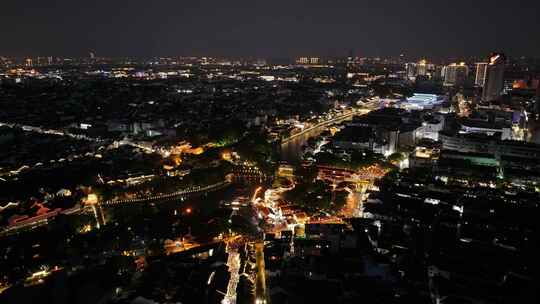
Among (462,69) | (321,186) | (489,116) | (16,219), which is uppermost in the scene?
(462,69)

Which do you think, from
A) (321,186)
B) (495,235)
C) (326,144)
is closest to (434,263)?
(495,235)

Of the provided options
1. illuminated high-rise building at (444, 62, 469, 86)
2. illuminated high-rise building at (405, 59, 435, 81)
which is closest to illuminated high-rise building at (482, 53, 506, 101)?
illuminated high-rise building at (444, 62, 469, 86)

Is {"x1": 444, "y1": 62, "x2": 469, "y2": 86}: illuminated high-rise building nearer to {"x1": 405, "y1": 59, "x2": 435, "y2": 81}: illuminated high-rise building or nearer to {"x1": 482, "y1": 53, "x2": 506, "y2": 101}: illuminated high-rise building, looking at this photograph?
{"x1": 405, "y1": 59, "x2": 435, "y2": 81}: illuminated high-rise building

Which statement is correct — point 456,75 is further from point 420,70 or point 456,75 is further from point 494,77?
point 494,77

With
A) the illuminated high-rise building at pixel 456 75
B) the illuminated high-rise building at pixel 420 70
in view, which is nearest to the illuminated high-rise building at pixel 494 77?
the illuminated high-rise building at pixel 456 75

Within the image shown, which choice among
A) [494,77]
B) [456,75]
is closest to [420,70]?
[456,75]

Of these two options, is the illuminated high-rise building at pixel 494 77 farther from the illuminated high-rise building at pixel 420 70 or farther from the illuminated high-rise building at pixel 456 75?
the illuminated high-rise building at pixel 420 70

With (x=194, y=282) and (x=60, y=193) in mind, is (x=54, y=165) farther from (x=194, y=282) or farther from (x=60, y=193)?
(x=194, y=282)

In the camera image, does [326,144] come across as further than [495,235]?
Yes
